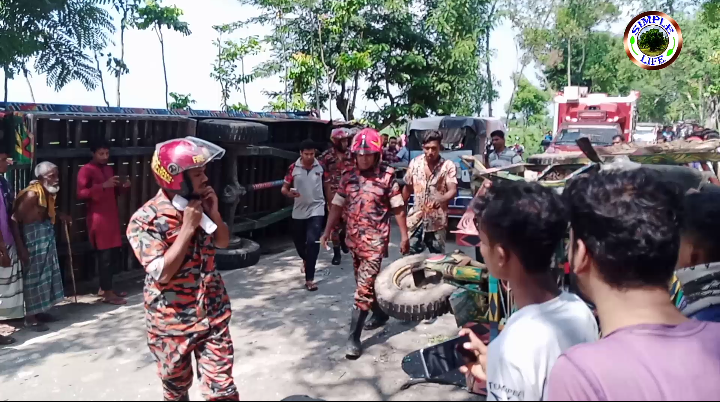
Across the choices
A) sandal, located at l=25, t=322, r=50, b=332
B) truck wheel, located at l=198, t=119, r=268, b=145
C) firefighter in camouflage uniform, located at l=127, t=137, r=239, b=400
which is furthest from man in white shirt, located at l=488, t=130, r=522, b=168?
firefighter in camouflage uniform, located at l=127, t=137, r=239, b=400

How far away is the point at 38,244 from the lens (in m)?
5.57

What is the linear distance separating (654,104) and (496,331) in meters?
46.4

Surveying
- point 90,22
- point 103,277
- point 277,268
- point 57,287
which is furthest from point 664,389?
point 90,22

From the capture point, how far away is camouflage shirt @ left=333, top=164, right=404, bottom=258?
16.2ft

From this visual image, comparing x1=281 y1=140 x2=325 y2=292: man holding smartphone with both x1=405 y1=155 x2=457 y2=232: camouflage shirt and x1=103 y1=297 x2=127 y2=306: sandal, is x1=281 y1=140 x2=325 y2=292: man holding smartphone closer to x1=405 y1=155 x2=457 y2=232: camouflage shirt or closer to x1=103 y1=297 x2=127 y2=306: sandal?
x1=405 y1=155 x2=457 y2=232: camouflage shirt

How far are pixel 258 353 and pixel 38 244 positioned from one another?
7.48 feet

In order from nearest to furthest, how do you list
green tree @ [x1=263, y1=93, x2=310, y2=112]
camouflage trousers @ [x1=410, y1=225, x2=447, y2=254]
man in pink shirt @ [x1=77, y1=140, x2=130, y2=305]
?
man in pink shirt @ [x1=77, y1=140, x2=130, y2=305]
camouflage trousers @ [x1=410, y1=225, x2=447, y2=254]
green tree @ [x1=263, y1=93, x2=310, y2=112]

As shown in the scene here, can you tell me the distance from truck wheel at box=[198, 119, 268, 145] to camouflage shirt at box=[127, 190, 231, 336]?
476 centimetres

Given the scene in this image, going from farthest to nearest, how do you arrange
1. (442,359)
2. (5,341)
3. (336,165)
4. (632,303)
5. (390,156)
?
1. (390,156)
2. (336,165)
3. (5,341)
4. (442,359)
5. (632,303)

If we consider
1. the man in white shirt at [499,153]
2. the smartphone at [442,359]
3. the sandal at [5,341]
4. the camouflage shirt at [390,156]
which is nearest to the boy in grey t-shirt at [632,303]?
the smartphone at [442,359]

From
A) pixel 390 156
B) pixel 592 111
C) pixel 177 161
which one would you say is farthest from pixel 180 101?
pixel 177 161

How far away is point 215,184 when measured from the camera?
8219 millimetres

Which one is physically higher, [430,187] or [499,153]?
[499,153]

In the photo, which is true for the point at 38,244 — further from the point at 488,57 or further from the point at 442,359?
the point at 488,57
